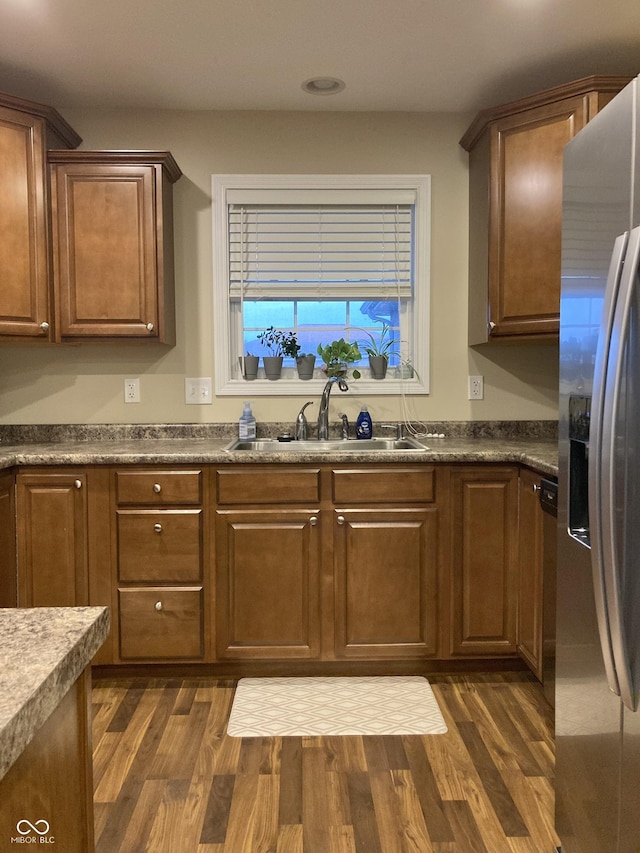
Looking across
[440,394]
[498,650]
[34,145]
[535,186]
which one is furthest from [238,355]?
[498,650]

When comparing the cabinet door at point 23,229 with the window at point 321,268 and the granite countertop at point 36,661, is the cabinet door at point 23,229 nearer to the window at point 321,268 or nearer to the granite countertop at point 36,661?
the window at point 321,268

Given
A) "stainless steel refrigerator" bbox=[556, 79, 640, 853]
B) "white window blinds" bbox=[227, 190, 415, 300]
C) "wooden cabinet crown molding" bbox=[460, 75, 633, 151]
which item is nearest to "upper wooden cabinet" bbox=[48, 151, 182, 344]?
"white window blinds" bbox=[227, 190, 415, 300]

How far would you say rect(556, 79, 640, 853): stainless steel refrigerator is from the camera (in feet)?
4.28

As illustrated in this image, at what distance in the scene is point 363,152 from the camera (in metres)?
3.39

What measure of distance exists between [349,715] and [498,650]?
2.33 feet

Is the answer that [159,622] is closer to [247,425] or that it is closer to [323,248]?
[247,425]

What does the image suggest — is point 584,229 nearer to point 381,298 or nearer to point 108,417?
point 381,298

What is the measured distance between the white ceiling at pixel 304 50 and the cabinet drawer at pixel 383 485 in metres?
1.64

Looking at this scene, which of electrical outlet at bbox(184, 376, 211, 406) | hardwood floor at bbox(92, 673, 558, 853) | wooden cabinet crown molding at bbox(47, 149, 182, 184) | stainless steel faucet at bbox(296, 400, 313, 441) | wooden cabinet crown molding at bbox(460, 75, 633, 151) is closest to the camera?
hardwood floor at bbox(92, 673, 558, 853)

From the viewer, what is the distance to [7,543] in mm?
2750

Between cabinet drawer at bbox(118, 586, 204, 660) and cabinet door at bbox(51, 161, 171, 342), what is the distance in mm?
1118

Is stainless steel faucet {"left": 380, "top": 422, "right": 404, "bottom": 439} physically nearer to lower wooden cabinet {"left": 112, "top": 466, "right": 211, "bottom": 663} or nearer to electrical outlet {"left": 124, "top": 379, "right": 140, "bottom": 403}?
lower wooden cabinet {"left": 112, "top": 466, "right": 211, "bottom": 663}

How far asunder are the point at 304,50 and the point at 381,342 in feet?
4.42

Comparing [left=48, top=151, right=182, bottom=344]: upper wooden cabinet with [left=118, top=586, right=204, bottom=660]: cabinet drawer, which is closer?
[left=118, top=586, right=204, bottom=660]: cabinet drawer
